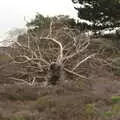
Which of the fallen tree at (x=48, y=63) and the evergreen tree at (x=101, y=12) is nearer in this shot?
the fallen tree at (x=48, y=63)

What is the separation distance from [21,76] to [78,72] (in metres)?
2.54

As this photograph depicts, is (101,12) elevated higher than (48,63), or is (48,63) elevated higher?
(101,12)

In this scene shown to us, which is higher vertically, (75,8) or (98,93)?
(75,8)

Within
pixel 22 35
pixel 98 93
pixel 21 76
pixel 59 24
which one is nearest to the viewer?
pixel 98 93

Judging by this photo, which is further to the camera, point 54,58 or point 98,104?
point 54,58

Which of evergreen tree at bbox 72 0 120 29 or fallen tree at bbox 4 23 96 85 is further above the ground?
evergreen tree at bbox 72 0 120 29

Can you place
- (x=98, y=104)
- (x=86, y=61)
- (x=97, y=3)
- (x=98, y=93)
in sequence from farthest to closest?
(x=97, y=3), (x=86, y=61), (x=98, y=93), (x=98, y=104)

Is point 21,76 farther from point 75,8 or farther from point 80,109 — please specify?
point 75,8

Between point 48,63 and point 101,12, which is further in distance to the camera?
point 101,12

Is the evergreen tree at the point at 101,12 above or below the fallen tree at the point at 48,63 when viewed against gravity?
above

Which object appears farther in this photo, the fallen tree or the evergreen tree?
the evergreen tree

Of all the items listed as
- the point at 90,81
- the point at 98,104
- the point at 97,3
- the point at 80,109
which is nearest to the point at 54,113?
the point at 80,109

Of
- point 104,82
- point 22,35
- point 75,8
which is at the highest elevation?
point 75,8

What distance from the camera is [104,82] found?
53.0 ft
